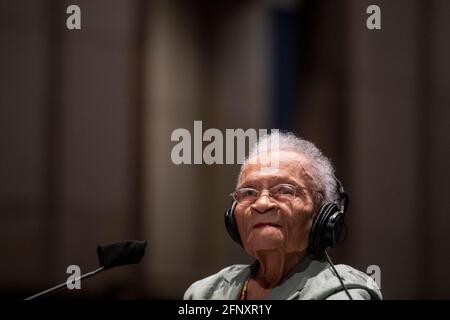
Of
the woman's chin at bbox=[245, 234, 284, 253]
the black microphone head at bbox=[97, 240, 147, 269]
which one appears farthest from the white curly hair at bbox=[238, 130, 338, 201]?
the black microphone head at bbox=[97, 240, 147, 269]

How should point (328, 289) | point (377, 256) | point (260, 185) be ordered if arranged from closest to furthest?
1. point (328, 289)
2. point (260, 185)
3. point (377, 256)

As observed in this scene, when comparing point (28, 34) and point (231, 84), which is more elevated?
point (28, 34)

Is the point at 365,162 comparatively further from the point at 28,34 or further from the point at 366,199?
the point at 28,34

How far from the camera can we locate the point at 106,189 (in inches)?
106

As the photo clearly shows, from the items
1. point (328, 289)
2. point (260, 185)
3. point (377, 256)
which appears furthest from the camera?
point (377, 256)

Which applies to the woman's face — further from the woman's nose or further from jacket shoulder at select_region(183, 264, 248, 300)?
jacket shoulder at select_region(183, 264, 248, 300)

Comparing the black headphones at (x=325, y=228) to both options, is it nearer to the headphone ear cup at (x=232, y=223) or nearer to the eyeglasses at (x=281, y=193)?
the eyeglasses at (x=281, y=193)

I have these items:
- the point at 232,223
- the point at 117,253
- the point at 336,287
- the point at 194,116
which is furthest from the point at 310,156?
the point at 117,253

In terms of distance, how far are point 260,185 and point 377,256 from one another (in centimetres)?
70

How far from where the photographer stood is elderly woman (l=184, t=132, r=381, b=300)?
81.8 inches

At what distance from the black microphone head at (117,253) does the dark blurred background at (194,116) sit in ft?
1.14

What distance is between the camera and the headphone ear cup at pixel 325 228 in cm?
208
